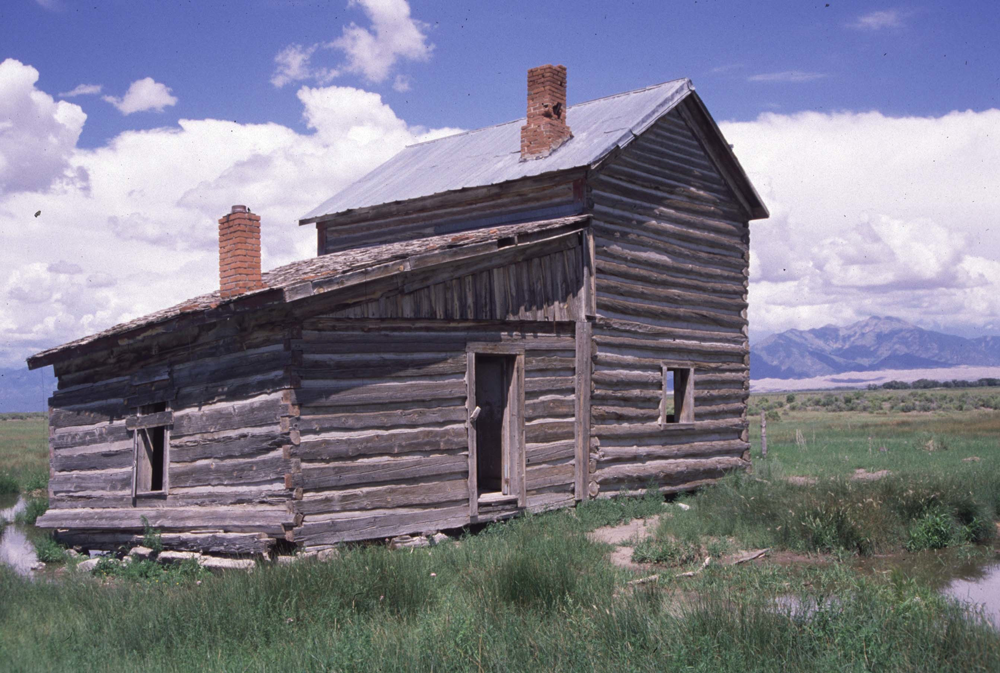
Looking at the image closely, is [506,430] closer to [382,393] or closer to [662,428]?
[382,393]

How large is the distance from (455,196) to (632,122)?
3343 millimetres

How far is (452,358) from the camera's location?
11.9m

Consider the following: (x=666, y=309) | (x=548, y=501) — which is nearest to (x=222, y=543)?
(x=548, y=501)

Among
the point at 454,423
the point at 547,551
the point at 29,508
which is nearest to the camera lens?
the point at 547,551

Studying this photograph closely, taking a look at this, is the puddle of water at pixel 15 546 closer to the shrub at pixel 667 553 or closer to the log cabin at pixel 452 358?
the log cabin at pixel 452 358

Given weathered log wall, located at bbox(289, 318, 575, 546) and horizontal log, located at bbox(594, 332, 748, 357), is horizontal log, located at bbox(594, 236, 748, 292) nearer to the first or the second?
horizontal log, located at bbox(594, 332, 748, 357)

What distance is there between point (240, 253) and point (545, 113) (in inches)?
249

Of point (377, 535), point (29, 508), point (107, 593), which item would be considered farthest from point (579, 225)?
point (29, 508)

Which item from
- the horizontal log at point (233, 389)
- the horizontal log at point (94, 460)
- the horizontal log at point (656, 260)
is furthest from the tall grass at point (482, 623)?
the horizontal log at point (656, 260)

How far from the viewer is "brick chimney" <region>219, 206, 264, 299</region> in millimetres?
12128

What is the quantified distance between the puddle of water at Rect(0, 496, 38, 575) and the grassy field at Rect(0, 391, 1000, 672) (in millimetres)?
2268

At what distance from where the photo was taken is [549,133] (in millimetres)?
15617

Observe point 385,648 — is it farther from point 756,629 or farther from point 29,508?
point 29,508

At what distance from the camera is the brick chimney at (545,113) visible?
15.6m
